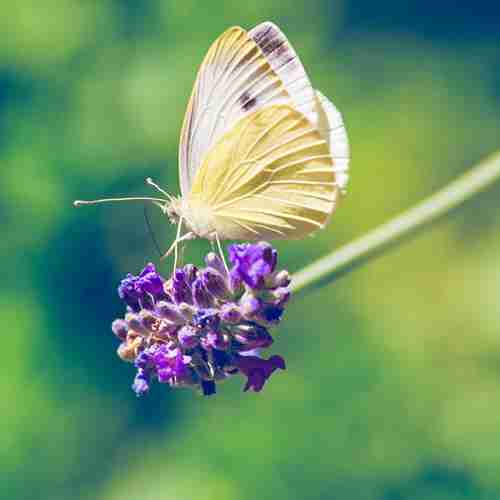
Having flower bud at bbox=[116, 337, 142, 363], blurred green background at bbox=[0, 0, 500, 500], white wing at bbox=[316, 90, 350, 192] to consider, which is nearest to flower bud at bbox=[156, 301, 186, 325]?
flower bud at bbox=[116, 337, 142, 363]

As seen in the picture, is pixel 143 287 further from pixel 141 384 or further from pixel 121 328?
pixel 141 384

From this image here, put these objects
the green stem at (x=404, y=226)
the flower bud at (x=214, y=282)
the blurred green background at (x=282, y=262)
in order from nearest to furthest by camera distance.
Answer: the green stem at (x=404, y=226) < the flower bud at (x=214, y=282) < the blurred green background at (x=282, y=262)

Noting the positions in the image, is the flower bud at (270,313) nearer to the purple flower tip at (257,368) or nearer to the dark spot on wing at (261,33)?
the purple flower tip at (257,368)

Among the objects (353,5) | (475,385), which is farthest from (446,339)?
(353,5)

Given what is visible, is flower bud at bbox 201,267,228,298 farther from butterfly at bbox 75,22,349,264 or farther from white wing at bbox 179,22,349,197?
white wing at bbox 179,22,349,197

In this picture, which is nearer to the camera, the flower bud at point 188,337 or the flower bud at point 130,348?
the flower bud at point 188,337

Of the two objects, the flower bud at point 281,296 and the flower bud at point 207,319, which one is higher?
the flower bud at point 281,296

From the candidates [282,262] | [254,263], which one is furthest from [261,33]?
[282,262]

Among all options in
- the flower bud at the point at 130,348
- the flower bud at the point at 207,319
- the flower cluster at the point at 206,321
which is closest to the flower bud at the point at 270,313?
the flower cluster at the point at 206,321

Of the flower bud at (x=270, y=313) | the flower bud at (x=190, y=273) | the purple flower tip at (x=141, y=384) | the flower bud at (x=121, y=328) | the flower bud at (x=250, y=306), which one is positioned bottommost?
the purple flower tip at (x=141, y=384)
